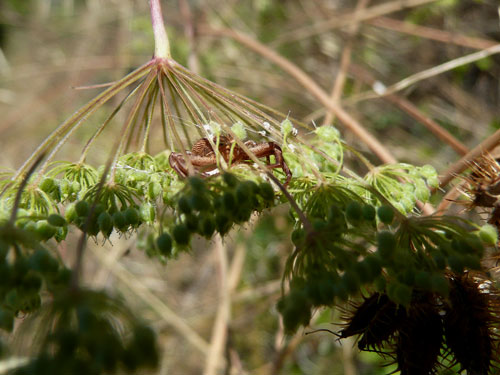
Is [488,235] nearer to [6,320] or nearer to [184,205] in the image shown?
[184,205]

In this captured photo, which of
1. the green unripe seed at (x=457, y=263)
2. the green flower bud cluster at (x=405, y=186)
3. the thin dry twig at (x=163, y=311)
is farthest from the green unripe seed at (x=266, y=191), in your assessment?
the thin dry twig at (x=163, y=311)

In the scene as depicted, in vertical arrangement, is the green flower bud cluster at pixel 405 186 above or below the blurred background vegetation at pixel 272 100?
below

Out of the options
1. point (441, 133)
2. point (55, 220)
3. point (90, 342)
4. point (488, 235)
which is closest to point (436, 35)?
point (441, 133)

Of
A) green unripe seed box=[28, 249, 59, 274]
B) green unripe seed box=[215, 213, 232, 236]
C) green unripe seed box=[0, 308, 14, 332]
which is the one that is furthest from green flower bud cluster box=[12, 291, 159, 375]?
green unripe seed box=[215, 213, 232, 236]

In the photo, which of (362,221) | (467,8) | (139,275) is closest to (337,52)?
(467,8)

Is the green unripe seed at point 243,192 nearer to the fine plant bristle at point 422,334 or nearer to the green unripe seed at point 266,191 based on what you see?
the green unripe seed at point 266,191

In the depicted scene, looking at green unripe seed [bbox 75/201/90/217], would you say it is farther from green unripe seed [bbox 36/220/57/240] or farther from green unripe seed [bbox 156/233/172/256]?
green unripe seed [bbox 156/233/172/256]
